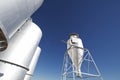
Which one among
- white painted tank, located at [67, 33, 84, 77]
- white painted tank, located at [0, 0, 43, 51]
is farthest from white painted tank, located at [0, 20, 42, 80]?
white painted tank, located at [67, 33, 84, 77]

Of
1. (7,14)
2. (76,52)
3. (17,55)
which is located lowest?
(17,55)

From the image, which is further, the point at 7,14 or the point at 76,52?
the point at 76,52

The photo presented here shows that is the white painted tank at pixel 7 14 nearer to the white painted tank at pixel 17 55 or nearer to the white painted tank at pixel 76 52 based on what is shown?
the white painted tank at pixel 17 55

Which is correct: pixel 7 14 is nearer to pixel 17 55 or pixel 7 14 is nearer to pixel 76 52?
pixel 17 55

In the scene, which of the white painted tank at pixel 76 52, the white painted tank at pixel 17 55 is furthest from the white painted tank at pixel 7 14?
the white painted tank at pixel 76 52

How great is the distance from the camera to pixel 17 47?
649cm

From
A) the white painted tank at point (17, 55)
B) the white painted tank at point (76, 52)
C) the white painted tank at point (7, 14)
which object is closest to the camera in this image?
the white painted tank at point (7, 14)

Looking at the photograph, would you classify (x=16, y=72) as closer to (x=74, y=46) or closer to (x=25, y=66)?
(x=25, y=66)

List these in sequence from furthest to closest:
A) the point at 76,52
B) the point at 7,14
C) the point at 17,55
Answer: the point at 76,52 → the point at 17,55 → the point at 7,14

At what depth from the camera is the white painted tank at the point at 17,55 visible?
5.94 m

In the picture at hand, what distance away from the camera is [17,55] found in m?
6.34

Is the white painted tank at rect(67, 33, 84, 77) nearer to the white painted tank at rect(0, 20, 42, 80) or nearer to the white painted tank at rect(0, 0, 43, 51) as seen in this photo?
the white painted tank at rect(0, 20, 42, 80)

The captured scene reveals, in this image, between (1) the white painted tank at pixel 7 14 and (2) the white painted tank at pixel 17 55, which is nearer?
(1) the white painted tank at pixel 7 14

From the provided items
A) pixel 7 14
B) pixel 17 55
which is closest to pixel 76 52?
pixel 17 55
